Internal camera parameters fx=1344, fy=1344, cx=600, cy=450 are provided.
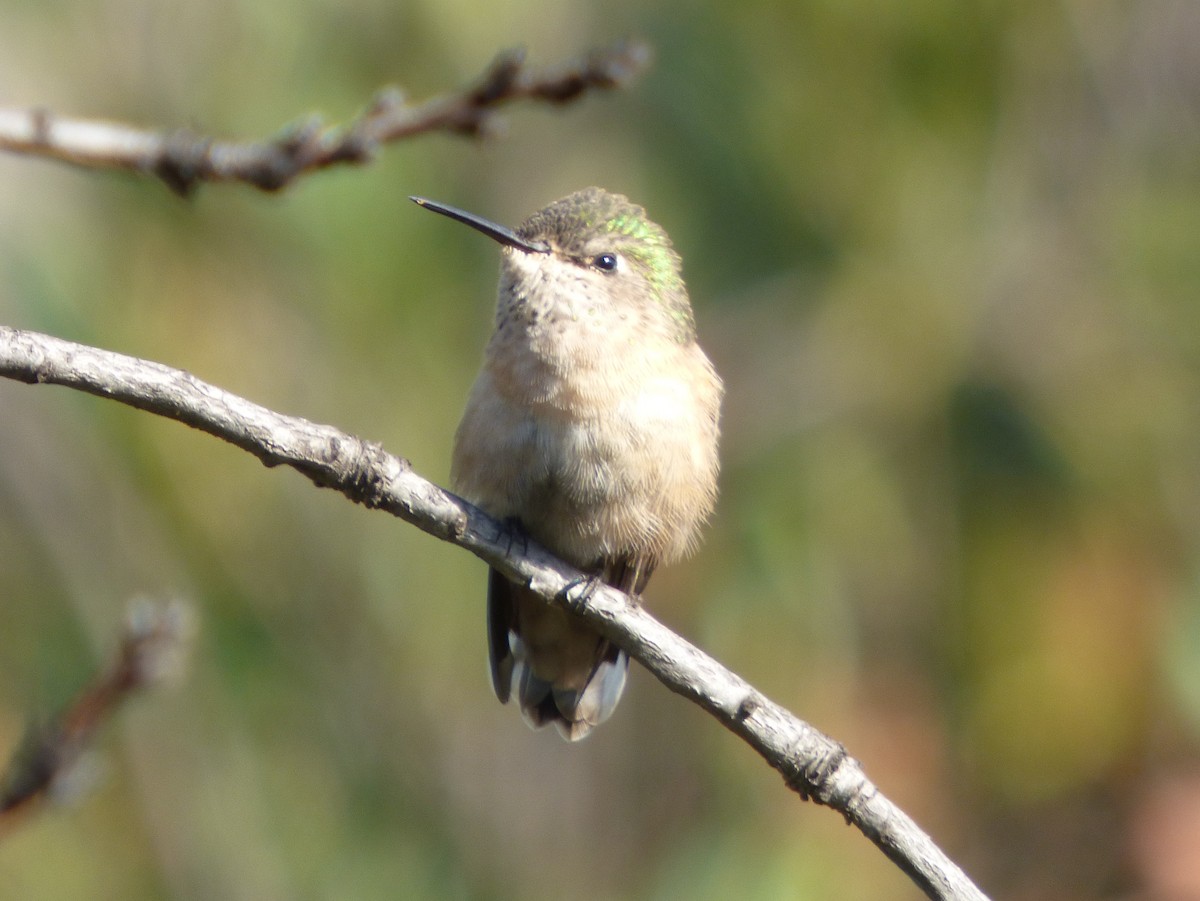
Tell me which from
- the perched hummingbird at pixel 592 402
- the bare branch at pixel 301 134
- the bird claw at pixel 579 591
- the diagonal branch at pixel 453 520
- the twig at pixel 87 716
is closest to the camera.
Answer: the twig at pixel 87 716

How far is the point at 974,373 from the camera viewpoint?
256 inches

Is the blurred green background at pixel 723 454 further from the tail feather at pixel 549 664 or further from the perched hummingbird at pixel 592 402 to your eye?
the perched hummingbird at pixel 592 402

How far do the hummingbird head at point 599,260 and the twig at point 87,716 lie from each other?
165 centimetres

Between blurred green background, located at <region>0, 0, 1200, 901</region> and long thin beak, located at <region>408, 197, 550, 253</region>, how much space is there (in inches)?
45.8

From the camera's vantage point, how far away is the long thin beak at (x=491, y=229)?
3.71m

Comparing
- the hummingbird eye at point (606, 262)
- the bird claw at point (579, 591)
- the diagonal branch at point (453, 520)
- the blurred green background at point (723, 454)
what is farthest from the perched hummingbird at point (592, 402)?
the blurred green background at point (723, 454)

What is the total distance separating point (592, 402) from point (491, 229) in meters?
0.60

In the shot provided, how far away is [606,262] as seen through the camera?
4082 mm

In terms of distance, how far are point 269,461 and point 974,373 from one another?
4.68m

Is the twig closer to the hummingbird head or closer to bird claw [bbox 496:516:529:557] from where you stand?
bird claw [bbox 496:516:529:557]

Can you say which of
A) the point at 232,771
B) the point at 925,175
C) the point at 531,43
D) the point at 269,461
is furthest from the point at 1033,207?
the point at 269,461

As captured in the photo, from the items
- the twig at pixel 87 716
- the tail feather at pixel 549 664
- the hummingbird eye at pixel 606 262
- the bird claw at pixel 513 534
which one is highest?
the hummingbird eye at pixel 606 262

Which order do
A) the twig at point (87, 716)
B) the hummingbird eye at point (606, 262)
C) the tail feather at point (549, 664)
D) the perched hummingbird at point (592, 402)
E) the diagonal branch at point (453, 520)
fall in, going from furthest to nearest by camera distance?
the tail feather at point (549, 664) < the hummingbird eye at point (606, 262) < the perched hummingbird at point (592, 402) < the diagonal branch at point (453, 520) < the twig at point (87, 716)

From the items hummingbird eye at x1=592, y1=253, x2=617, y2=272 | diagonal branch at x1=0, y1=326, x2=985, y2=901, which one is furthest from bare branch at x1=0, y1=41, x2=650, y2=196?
hummingbird eye at x1=592, y1=253, x2=617, y2=272
